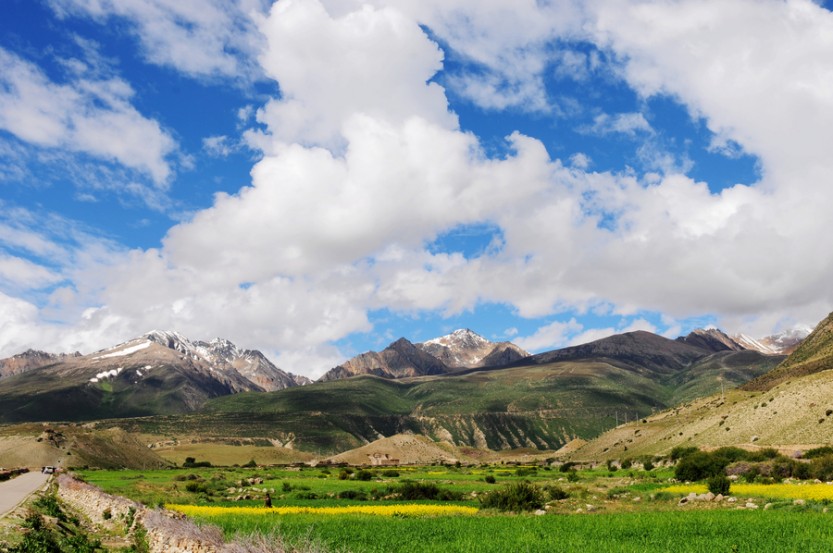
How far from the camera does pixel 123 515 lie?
34.4 m

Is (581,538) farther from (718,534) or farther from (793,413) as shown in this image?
(793,413)

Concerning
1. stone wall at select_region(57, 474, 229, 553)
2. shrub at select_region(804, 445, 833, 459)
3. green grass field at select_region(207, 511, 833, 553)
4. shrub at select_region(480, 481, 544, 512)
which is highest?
stone wall at select_region(57, 474, 229, 553)

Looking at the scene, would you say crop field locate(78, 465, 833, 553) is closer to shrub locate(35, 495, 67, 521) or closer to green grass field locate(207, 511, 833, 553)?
green grass field locate(207, 511, 833, 553)

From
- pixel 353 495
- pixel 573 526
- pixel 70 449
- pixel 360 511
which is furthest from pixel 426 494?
pixel 70 449

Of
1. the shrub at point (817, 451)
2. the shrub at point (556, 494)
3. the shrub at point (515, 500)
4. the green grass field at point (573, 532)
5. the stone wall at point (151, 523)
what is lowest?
the shrub at point (817, 451)

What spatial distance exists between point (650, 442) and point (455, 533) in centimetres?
11100

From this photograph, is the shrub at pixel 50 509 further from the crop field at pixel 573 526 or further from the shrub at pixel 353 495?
the shrub at pixel 353 495

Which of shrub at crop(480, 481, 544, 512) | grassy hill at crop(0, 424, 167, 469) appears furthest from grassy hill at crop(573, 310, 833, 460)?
grassy hill at crop(0, 424, 167, 469)

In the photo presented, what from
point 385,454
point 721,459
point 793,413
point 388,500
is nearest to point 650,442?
point 793,413

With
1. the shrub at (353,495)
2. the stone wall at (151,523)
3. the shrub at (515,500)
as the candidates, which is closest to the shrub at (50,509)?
the stone wall at (151,523)

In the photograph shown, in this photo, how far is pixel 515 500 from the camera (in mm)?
39375

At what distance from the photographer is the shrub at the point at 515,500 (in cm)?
3903

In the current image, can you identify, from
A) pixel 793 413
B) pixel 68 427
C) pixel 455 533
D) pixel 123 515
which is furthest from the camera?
pixel 68 427

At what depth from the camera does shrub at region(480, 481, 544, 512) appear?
39.0 metres
